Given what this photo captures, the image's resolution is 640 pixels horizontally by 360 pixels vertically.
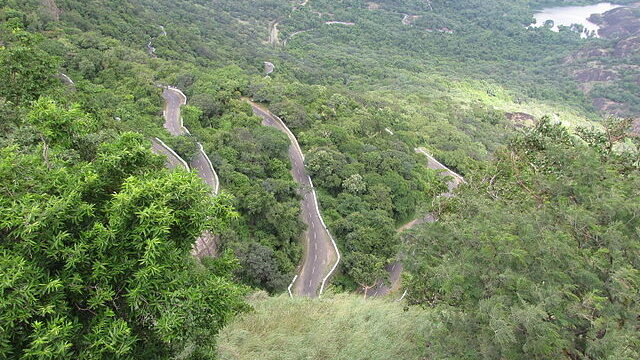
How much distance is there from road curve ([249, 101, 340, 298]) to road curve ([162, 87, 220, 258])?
5486 mm

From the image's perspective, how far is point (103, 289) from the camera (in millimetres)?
6012

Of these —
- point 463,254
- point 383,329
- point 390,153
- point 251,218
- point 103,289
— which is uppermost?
point 103,289

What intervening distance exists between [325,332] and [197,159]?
19.3 m

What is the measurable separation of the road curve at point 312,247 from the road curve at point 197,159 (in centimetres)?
549

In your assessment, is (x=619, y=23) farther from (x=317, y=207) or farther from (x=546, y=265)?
(x=546, y=265)

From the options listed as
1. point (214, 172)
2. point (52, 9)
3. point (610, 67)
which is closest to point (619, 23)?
point (610, 67)

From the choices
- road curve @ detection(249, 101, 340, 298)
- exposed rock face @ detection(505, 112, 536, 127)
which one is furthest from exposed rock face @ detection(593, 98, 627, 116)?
road curve @ detection(249, 101, 340, 298)

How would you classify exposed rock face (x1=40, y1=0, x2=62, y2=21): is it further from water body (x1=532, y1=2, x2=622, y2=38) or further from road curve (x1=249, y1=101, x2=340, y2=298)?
water body (x1=532, y1=2, x2=622, y2=38)

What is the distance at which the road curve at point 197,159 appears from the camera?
68.8 feet

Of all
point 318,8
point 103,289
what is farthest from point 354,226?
point 318,8

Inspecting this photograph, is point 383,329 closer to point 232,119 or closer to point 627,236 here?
point 627,236

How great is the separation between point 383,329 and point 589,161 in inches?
309

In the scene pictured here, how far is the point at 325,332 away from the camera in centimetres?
1273

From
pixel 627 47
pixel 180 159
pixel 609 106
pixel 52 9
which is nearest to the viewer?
pixel 180 159
